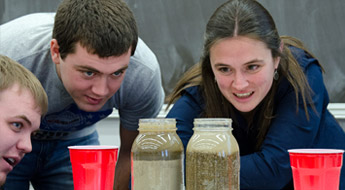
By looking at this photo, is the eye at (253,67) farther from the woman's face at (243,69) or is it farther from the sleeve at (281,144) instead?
the sleeve at (281,144)

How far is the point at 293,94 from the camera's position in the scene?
4.08ft

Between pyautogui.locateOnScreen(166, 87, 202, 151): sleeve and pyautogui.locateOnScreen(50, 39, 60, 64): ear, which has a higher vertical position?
pyautogui.locateOnScreen(50, 39, 60, 64): ear

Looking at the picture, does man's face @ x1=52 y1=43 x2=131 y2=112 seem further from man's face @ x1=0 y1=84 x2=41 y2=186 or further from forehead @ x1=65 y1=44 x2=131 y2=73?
man's face @ x1=0 y1=84 x2=41 y2=186

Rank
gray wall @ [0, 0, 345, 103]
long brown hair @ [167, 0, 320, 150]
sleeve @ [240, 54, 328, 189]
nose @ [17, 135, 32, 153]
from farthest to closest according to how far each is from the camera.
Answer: gray wall @ [0, 0, 345, 103] < long brown hair @ [167, 0, 320, 150] < sleeve @ [240, 54, 328, 189] < nose @ [17, 135, 32, 153]

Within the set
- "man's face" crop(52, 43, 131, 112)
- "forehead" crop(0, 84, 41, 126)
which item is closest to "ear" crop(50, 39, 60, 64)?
"man's face" crop(52, 43, 131, 112)

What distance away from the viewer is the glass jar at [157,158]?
2.37 ft

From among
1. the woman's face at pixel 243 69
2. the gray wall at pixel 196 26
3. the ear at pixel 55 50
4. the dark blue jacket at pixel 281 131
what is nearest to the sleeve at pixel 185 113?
the dark blue jacket at pixel 281 131

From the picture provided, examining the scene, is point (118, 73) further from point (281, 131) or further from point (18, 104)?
point (281, 131)

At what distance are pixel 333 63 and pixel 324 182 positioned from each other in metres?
1.78

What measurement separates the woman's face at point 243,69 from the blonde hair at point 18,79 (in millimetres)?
476

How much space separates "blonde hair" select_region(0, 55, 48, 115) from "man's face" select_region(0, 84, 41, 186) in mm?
13

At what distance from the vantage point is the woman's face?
3.79 feet

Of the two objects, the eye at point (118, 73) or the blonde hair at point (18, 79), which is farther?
the eye at point (118, 73)

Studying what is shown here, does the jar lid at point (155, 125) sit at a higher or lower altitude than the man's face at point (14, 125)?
higher
